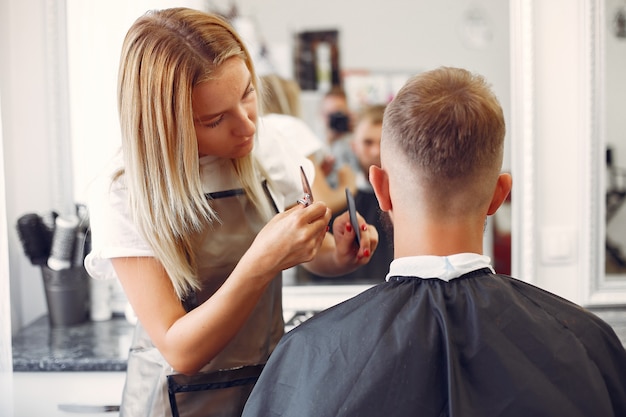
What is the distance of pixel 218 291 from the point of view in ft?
4.50

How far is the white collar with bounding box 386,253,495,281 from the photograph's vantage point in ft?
4.07

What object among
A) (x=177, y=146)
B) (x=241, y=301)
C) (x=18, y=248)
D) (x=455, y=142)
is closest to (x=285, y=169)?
(x=177, y=146)

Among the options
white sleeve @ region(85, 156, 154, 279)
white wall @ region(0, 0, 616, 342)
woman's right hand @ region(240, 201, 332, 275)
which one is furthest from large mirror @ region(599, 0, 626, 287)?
white sleeve @ region(85, 156, 154, 279)

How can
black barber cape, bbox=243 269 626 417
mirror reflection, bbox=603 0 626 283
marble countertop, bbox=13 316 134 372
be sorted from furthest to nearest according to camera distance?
1. mirror reflection, bbox=603 0 626 283
2. marble countertop, bbox=13 316 134 372
3. black barber cape, bbox=243 269 626 417

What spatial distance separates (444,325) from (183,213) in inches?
23.1

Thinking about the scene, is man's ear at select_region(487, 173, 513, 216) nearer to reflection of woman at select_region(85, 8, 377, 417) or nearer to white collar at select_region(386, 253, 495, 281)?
white collar at select_region(386, 253, 495, 281)

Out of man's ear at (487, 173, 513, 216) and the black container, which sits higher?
man's ear at (487, 173, 513, 216)

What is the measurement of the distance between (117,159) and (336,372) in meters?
0.70

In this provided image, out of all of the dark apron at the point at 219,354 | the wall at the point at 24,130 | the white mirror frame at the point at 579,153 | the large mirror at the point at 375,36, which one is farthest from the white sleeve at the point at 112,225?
the white mirror frame at the point at 579,153

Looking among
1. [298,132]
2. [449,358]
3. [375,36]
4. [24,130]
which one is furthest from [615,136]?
[24,130]

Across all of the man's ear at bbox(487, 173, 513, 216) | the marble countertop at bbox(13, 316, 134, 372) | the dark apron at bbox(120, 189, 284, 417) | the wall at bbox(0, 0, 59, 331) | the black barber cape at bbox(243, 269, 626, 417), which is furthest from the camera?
the wall at bbox(0, 0, 59, 331)

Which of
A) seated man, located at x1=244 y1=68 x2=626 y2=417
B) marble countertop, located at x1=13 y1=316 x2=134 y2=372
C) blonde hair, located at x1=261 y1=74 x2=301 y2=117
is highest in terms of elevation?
blonde hair, located at x1=261 y1=74 x2=301 y2=117

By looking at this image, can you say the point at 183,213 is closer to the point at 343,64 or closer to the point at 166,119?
the point at 166,119

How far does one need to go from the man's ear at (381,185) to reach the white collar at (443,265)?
0.37ft
